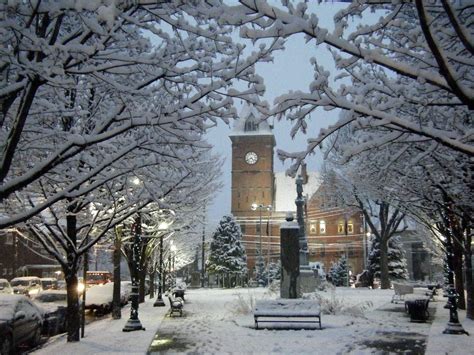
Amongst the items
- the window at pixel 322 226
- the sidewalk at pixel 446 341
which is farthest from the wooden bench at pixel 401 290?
the window at pixel 322 226

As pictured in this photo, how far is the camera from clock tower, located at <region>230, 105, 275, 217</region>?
80750 millimetres

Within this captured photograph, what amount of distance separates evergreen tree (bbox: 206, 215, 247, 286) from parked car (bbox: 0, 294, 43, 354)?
38.5 metres

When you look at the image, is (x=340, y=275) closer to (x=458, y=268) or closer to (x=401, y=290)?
(x=401, y=290)

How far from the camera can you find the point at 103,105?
1080 cm

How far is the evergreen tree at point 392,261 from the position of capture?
43.0m

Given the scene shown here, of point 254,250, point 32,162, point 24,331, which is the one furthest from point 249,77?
point 254,250

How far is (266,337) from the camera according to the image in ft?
43.9

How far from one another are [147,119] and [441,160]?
6.03 meters

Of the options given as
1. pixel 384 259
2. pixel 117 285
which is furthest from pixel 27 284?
pixel 384 259

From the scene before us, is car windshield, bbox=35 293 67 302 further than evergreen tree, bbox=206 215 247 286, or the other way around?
evergreen tree, bbox=206 215 247 286

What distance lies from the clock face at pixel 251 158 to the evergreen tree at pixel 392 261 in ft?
124

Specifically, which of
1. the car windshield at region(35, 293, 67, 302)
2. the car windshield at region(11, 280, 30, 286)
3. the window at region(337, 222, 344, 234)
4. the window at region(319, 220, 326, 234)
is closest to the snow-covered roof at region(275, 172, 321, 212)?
the window at region(319, 220, 326, 234)

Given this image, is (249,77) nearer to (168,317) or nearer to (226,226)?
(168,317)

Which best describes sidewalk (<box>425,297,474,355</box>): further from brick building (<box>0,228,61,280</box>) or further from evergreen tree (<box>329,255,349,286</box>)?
brick building (<box>0,228,61,280</box>)
